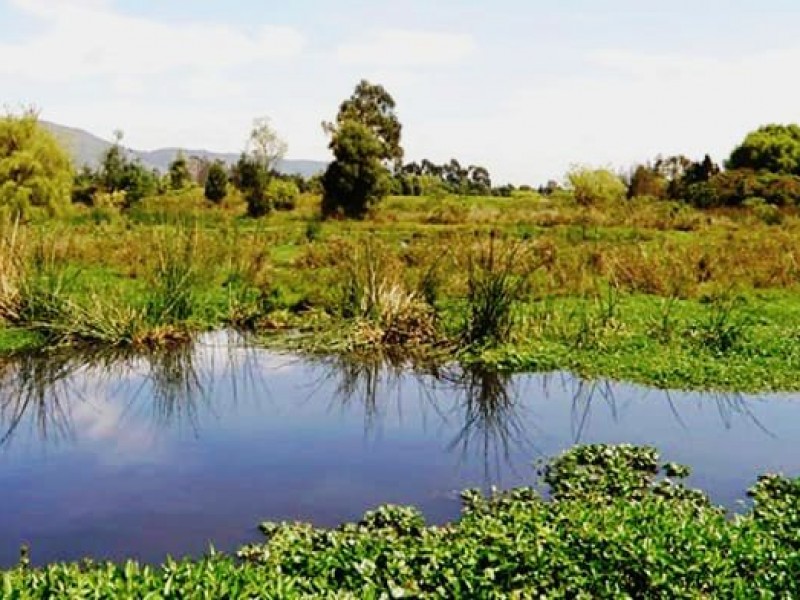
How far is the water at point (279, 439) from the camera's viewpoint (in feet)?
17.8

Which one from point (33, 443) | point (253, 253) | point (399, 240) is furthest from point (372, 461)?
point (399, 240)

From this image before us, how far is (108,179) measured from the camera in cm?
3123

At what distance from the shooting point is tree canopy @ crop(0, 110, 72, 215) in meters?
20.5

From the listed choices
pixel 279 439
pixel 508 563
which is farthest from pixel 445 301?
pixel 508 563

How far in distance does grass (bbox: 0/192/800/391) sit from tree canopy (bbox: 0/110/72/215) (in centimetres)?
648

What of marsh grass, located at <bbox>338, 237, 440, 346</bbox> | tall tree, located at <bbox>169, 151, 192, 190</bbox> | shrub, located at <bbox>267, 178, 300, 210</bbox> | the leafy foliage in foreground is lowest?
the leafy foliage in foreground

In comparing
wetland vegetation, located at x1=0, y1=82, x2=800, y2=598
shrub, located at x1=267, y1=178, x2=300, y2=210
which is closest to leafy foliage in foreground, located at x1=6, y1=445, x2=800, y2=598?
wetland vegetation, located at x1=0, y1=82, x2=800, y2=598

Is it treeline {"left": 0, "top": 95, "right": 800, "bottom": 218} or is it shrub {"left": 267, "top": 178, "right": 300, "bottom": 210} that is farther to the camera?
shrub {"left": 267, "top": 178, "right": 300, "bottom": 210}

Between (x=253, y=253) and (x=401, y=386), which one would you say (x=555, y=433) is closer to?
(x=401, y=386)

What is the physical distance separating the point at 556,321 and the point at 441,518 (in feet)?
15.8

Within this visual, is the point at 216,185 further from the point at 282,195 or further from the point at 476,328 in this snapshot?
the point at 476,328

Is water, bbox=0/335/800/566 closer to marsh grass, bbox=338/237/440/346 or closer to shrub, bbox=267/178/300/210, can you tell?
marsh grass, bbox=338/237/440/346

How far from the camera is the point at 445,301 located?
10.7 m

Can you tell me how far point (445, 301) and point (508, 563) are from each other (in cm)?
673
